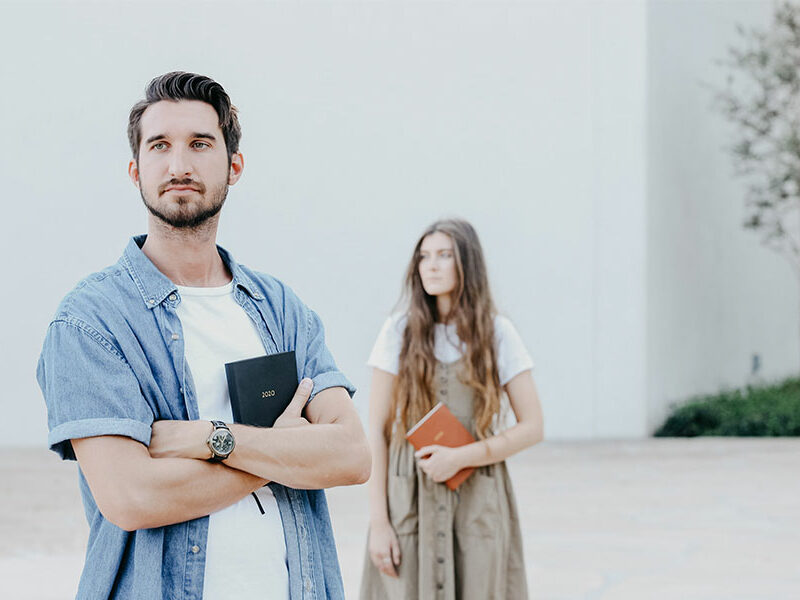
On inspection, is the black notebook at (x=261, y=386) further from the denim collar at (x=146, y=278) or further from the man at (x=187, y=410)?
the denim collar at (x=146, y=278)

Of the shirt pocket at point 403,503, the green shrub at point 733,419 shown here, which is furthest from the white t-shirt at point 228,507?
the green shrub at point 733,419

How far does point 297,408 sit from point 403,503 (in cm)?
146

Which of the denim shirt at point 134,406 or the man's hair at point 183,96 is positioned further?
the man's hair at point 183,96

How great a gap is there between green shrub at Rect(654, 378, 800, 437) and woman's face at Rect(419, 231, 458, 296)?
914 centimetres

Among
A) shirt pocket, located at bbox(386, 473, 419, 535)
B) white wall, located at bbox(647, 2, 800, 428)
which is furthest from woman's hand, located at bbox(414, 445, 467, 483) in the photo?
white wall, located at bbox(647, 2, 800, 428)

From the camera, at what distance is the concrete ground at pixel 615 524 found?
573 centimetres

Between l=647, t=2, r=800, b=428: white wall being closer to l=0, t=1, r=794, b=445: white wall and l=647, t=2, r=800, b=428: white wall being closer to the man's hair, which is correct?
l=0, t=1, r=794, b=445: white wall

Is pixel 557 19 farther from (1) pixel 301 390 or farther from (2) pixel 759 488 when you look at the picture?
(1) pixel 301 390

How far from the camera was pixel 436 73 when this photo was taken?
1202 cm

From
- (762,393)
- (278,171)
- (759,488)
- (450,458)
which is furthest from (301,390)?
(762,393)

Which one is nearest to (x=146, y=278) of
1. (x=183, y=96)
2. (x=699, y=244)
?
(x=183, y=96)

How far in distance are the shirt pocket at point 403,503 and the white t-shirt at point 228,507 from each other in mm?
1501

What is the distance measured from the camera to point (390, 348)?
377 centimetres

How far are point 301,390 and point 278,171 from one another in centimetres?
981
